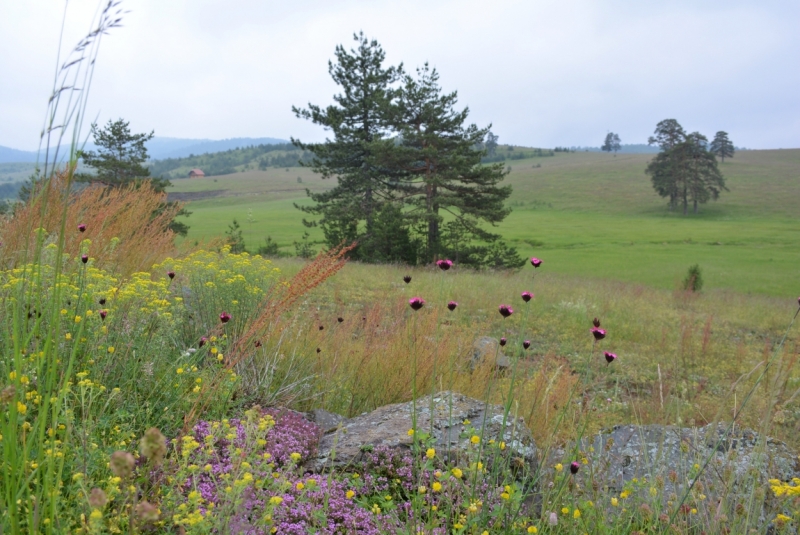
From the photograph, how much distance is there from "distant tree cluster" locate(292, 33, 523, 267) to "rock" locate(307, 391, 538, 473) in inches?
582

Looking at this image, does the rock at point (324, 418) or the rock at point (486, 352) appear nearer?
the rock at point (324, 418)

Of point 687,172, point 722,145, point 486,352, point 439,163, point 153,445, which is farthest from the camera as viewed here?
point 722,145

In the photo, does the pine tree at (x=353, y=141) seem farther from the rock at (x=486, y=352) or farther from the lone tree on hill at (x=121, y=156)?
the rock at (x=486, y=352)

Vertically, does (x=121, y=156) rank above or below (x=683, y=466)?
above

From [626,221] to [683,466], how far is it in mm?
51553

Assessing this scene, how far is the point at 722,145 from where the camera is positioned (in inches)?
3056

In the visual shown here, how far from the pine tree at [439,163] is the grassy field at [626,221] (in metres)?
6.64

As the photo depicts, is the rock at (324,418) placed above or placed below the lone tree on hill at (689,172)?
below

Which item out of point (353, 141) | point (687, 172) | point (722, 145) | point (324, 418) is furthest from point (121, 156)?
point (722, 145)

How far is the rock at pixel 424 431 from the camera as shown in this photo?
2.55 metres

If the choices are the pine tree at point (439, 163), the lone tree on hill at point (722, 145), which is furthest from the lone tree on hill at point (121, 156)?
the lone tree on hill at point (722, 145)

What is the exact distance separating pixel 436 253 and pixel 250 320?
15.0 metres

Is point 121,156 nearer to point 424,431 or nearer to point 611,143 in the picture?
point 424,431

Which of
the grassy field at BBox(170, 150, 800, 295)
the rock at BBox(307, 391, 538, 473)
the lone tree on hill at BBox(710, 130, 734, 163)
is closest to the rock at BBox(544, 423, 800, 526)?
the rock at BBox(307, 391, 538, 473)
